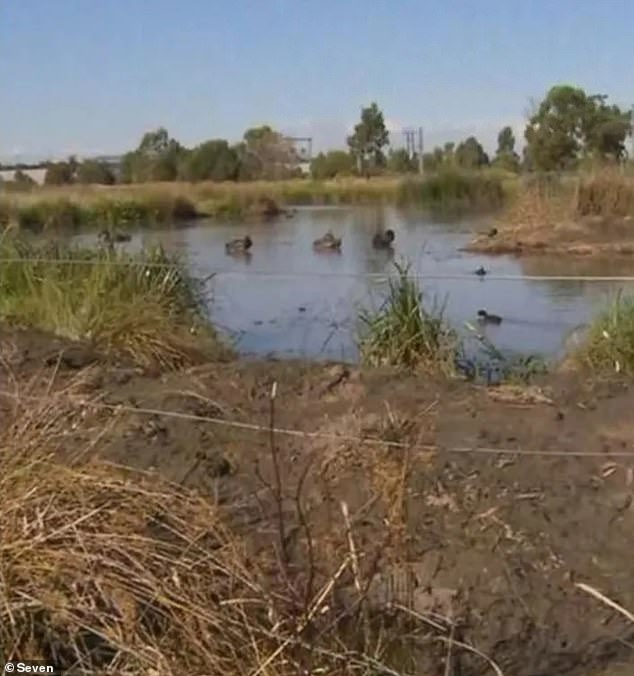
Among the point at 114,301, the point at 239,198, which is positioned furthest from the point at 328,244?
the point at 239,198

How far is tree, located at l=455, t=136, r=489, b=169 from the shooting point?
39.0 metres

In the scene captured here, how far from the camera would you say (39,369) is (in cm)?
495

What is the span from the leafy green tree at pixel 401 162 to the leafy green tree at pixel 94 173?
8.75m

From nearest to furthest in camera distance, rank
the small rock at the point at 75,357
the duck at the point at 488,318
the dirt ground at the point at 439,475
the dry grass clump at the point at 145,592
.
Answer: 1. the dry grass clump at the point at 145,592
2. the dirt ground at the point at 439,475
3. the small rock at the point at 75,357
4. the duck at the point at 488,318

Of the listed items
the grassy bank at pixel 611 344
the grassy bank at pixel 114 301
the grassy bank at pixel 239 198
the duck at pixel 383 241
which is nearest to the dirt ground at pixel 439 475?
the grassy bank at pixel 611 344

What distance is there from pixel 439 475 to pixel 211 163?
37556mm

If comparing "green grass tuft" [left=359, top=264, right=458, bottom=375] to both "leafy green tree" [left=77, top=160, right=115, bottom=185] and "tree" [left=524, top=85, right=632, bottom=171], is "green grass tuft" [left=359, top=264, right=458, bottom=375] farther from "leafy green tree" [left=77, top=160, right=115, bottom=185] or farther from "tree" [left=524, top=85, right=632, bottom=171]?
"leafy green tree" [left=77, top=160, right=115, bottom=185]

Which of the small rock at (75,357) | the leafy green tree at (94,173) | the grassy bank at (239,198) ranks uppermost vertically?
Result: the small rock at (75,357)

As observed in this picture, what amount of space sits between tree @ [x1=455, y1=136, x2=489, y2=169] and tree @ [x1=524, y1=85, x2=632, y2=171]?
6093 mm

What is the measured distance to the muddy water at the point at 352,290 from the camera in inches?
339

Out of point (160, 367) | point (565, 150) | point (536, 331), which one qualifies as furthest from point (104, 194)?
point (160, 367)

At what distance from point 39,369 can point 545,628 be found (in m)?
2.26

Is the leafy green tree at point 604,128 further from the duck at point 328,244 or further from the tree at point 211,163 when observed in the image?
the tree at point 211,163

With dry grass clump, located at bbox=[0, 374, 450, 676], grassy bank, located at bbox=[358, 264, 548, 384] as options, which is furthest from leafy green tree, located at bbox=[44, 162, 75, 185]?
dry grass clump, located at bbox=[0, 374, 450, 676]
